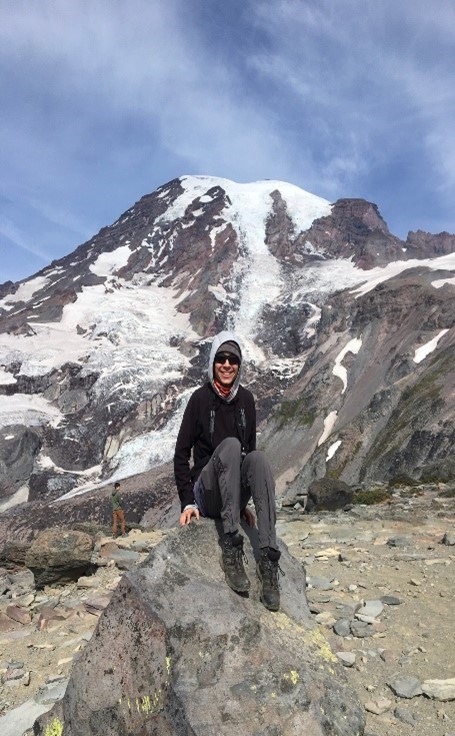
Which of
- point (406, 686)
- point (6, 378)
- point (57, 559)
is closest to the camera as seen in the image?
point (406, 686)

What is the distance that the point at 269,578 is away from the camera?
5.02m

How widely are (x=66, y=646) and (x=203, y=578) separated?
384cm

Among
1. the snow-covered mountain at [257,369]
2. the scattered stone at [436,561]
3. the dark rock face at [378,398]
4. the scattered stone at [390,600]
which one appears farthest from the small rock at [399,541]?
the snow-covered mountain at [257,369]

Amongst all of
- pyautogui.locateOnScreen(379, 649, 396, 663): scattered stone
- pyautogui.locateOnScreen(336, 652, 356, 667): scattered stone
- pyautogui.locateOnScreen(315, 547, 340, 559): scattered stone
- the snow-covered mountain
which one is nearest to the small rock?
pyautogui.locateOnScreen(315, 547, 340, 559): scattered stone

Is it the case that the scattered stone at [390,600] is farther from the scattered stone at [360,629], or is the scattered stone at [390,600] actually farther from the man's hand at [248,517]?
the man's hand at [248,517]

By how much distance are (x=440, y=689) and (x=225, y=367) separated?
12.5 ft

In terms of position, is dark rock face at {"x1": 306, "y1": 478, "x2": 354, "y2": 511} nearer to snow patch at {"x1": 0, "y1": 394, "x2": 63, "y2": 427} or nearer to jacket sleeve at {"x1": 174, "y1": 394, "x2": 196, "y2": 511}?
jacket sleeve at {"x1": 174, "y1": 394, "x2": 196, "y2": 511}

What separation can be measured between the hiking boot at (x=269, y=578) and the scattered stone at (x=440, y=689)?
1.69 meters

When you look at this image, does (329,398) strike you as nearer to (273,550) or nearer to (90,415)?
(273,550)

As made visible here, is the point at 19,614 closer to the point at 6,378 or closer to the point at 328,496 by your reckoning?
the point at 328,496

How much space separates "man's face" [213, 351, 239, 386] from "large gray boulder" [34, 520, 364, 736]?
6.25ft

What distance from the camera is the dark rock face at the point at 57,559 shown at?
10.9 m

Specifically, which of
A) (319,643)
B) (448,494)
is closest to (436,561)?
(319,643)

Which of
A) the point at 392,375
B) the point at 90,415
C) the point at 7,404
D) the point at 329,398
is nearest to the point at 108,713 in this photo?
the point at 392,375
